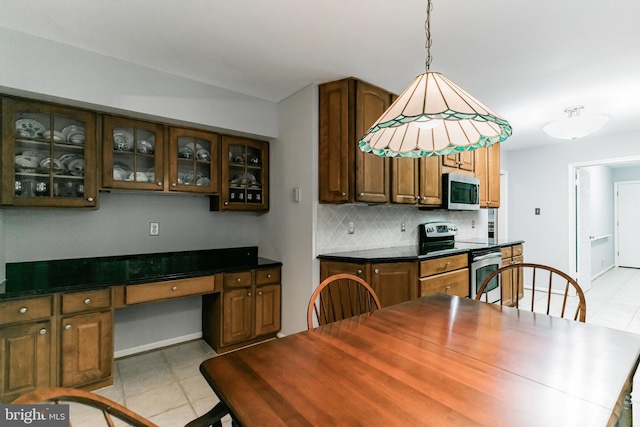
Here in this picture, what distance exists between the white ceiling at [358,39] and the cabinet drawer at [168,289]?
1729 mm

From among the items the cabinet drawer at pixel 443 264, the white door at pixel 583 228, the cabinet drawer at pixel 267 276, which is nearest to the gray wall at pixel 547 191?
the white door at pixel 583 228

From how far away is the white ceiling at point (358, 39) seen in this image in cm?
172

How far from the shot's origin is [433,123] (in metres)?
1.22

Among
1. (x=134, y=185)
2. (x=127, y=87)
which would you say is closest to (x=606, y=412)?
(x=134, y=185)

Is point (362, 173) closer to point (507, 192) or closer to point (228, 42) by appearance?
point (228, 42)

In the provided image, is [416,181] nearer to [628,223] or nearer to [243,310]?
[243,310]

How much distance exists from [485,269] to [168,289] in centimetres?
321

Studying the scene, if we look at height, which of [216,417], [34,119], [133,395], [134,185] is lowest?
[133,395]

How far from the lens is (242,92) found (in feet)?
9.57

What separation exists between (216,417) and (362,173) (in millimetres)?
2150

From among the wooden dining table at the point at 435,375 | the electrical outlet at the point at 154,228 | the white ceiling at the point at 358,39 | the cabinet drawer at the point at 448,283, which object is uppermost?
the white ceiling at the point at 358,39
